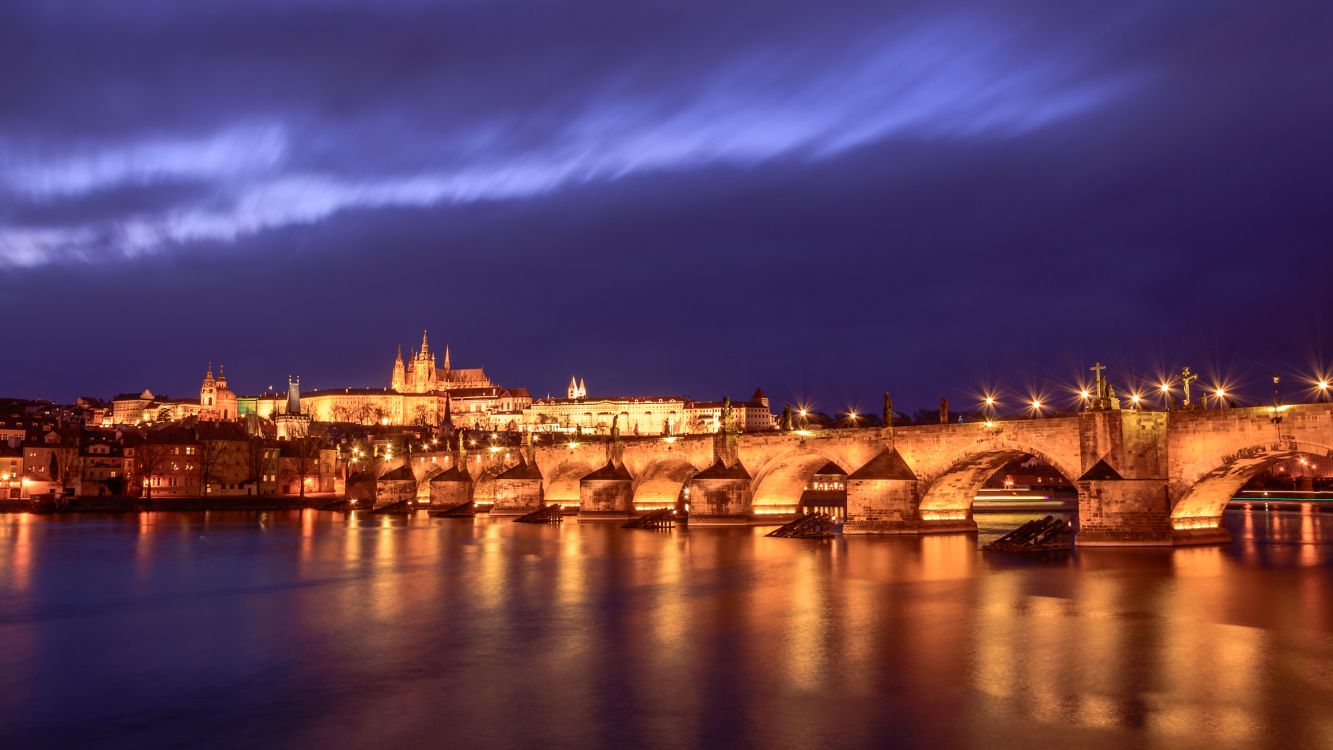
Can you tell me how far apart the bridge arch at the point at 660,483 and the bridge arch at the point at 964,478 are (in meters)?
16.5

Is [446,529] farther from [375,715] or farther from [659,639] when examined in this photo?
[375,715]

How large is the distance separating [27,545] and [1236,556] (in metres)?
47.4

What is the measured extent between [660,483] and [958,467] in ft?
75.6

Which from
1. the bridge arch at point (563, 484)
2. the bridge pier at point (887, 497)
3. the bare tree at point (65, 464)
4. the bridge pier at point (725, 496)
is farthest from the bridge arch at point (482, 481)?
the bare tree at point (65, 464)

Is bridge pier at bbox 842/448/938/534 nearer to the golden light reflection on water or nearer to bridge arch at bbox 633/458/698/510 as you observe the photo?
bridge arch at bbox 633/458/698/510

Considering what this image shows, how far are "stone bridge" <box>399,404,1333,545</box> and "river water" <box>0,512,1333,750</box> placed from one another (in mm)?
1708

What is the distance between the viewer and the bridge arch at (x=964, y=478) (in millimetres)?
34844

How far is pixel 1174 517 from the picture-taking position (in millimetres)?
31359

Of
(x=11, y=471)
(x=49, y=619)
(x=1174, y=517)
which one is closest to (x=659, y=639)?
(x=49, y=619)

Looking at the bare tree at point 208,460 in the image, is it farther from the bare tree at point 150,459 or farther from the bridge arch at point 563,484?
the bridge arch at point 563,484

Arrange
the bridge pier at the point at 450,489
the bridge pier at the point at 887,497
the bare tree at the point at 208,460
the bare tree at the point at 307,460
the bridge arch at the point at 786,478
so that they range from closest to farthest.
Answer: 1. the bridge pier at the point at 887,497
2. the bridge arch at the point at 786,478
3. the bridge pier at the point at 450,489
4. the bare tree at the point at 208,460
5. the bare tree at the point at 307,460

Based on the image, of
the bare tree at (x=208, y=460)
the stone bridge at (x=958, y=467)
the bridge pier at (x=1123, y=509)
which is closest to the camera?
the stone bridge at (x=958, y=467)

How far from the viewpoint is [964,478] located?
39031mm

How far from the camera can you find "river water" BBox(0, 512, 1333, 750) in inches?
510
